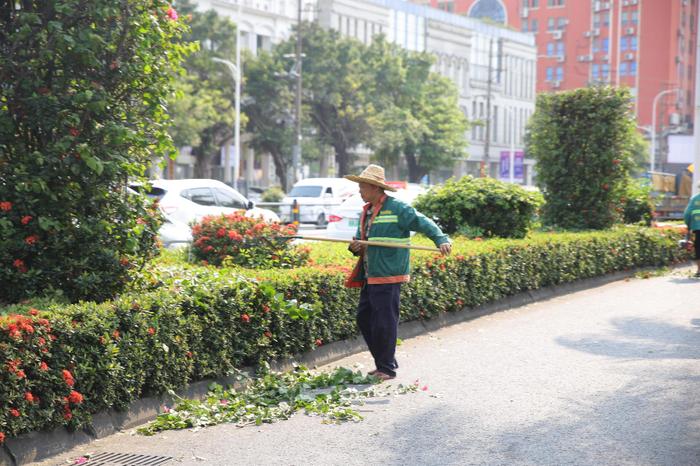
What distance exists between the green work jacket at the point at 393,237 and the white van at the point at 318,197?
25.7m

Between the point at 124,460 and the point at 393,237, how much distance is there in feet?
11.5

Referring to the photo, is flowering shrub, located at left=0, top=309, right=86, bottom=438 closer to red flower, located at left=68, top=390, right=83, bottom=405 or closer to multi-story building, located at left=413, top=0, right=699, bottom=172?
red flower, located at left=68, top=390, right=83, bottom=405

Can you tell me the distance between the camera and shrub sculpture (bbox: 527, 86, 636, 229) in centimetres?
2120

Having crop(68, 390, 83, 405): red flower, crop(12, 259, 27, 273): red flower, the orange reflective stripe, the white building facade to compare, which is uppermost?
the white building facade

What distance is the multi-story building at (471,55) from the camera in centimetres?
7831

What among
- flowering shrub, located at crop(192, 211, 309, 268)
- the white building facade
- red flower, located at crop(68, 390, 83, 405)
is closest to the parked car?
flowering shrub, located at crop(192, 211, 309, 268)

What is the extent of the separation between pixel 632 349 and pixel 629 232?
9.98 meters

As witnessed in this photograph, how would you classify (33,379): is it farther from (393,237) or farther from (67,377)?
(393,237)

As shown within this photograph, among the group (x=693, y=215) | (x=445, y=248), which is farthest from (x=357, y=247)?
(x=693, y=215)

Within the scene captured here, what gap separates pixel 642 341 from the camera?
1137cm

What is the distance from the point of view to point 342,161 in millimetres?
59719

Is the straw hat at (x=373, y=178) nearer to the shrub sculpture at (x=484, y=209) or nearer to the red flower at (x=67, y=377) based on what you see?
the red flower at (x=67, y=377)

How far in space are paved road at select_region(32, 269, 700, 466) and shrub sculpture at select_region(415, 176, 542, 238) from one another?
5.38 metres

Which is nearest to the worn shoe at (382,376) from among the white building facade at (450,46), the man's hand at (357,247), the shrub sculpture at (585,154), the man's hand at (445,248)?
the man's hand at (357,247)
